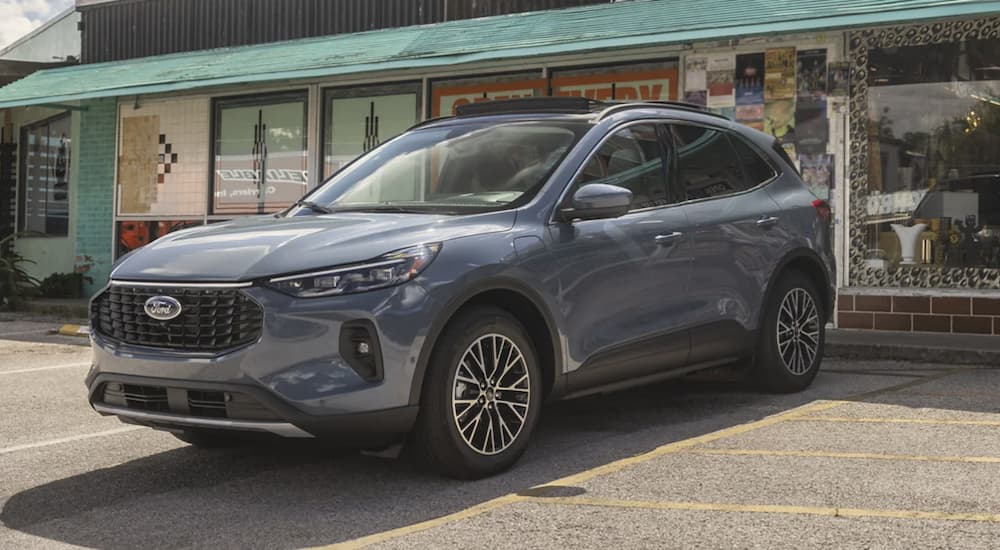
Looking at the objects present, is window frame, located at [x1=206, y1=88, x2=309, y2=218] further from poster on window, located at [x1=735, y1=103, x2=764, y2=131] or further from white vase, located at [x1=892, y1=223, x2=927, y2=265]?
white vase, located at [x1=892, y1=223, x2=927, y2=265]

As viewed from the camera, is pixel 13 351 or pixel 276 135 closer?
pixel 13 351

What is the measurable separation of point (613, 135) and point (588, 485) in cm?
213

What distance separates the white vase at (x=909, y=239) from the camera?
1169cm

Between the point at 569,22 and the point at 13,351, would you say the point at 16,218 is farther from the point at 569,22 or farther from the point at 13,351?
the point at 569,22

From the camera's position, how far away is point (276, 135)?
1653 centimetres

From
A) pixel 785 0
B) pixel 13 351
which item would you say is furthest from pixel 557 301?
pixel 13 351

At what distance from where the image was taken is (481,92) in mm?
14469

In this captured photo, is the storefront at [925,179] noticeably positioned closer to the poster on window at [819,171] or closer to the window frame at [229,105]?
the poster on window at [819,171]

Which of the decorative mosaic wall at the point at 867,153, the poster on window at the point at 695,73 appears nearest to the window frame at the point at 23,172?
the poster on window at the point at 695,73

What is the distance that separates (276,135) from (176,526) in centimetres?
1241

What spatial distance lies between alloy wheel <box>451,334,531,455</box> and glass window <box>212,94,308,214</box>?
36.4 feet

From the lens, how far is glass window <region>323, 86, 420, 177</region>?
602 inches

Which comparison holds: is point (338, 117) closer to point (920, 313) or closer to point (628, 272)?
point (920, 313)

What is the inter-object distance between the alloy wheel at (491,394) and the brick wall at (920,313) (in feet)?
23.6
